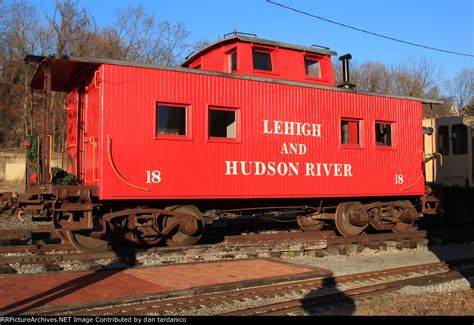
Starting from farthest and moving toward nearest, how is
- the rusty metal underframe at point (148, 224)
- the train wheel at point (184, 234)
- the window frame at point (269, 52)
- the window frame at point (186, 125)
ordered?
the window frame at point (269, 52), the train wheel at point (184, 234), the window frame at point (186, 125), the rusty metal underframe at point (148, 224)

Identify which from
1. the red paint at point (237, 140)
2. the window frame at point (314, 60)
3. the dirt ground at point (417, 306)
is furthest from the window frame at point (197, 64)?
the dirt ground at point (417, 306)

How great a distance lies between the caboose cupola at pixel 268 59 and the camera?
36.6ft

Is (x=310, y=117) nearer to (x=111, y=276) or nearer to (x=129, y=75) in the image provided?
(x=129, y=75)

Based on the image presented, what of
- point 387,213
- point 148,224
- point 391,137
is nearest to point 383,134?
point 391,137

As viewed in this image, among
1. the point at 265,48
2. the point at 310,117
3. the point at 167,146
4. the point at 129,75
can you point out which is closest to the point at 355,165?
the point at 310,117

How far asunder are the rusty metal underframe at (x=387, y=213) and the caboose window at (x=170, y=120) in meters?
4.95

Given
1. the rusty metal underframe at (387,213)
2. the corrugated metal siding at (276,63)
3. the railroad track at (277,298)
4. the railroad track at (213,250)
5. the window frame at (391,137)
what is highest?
the corrugated metal siding at (276,63)

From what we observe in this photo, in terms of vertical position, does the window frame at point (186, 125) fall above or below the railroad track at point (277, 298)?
above

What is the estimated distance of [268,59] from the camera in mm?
11555

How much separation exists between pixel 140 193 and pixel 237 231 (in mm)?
4459

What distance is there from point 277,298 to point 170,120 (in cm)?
441

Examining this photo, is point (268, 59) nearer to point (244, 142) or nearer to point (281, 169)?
point (244, 142)

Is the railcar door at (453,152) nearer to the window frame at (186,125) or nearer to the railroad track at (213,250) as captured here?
the railroad track at (213,250)

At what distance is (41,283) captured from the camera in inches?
261
